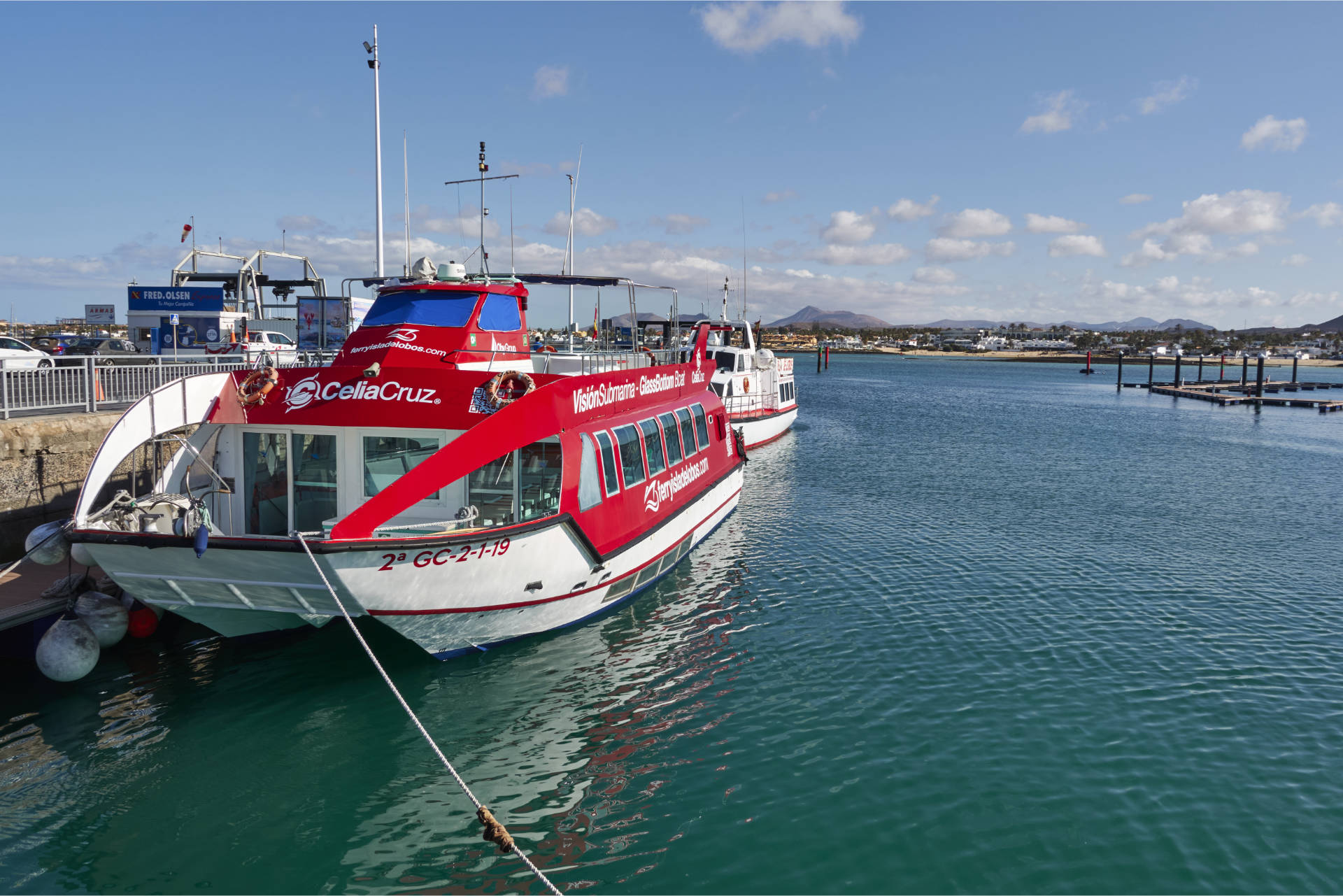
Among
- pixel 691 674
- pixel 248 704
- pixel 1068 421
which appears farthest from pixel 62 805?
pixel 1068 421

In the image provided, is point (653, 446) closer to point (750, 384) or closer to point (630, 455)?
point (630, 455)

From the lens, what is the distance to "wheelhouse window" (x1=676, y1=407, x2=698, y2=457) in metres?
17.3

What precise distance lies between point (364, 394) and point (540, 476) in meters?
2.66

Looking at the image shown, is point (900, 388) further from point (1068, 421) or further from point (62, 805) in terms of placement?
point (62, 805)

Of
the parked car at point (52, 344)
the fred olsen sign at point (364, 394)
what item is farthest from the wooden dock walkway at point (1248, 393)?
the parked car at point (52, 344)

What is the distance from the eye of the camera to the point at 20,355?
953 inches

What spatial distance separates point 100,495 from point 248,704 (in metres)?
6.80

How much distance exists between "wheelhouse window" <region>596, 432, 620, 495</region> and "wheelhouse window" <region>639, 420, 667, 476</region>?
1.57m

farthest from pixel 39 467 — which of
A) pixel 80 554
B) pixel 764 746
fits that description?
pixel 764 746

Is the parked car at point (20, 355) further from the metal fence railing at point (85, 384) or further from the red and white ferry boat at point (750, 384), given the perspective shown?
the red and white ferry boat at point (750, 384)

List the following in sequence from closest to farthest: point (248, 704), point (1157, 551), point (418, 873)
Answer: point (418, 873), point (248, 704), point (1157, 551)

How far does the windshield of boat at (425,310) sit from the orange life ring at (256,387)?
85.2 inches

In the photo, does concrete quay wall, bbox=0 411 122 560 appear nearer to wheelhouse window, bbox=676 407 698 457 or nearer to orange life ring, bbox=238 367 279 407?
orange life ring, bbox=238 367 279 407

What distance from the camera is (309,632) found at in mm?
12469
